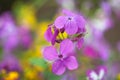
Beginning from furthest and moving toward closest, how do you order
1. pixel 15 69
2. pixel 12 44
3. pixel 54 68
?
pixel 12 44 → pixel 15 69 → pixel 54 68

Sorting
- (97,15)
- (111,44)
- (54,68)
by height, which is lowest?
(54,68)

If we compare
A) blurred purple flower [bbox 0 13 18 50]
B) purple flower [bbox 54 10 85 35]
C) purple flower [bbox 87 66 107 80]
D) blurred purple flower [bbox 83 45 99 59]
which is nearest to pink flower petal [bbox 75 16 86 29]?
purple flower [bbox 54 10 85 35]

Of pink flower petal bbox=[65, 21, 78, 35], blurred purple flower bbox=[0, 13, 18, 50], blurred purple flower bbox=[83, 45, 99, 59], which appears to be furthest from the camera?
blurred purple flower bbox=[0, 13, 18, 50]

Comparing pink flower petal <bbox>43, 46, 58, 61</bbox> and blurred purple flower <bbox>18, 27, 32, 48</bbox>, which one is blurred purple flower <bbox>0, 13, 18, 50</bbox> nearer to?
blurred purple flower <bbox>18, 27, 32, 48</bbox>

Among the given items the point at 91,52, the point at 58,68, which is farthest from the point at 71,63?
the point at 91,52

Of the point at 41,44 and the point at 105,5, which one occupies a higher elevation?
the point at 105,5

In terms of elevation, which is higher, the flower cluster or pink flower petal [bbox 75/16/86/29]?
pink flower petal [bbox 75/16/86/29]

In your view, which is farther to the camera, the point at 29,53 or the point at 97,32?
the point at 97,32

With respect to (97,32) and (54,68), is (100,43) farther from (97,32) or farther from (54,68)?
(54,68)

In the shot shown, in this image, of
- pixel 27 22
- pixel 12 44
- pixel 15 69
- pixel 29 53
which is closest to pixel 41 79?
pixel 15 69
